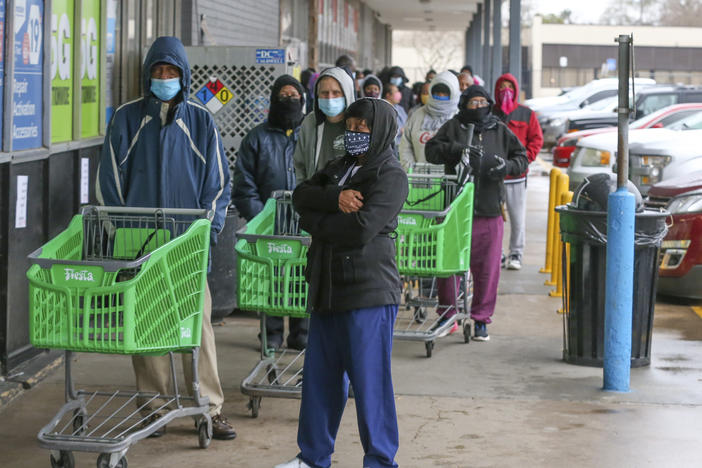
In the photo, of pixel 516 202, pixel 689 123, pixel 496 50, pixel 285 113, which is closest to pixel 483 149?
pixel 285 113

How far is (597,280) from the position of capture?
305 inches

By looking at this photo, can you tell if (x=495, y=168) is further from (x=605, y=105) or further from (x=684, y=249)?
(x=605, y=105)

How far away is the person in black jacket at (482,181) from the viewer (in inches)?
343

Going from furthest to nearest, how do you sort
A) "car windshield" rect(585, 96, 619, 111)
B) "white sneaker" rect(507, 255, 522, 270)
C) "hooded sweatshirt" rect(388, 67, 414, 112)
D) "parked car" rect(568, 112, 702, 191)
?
"car windshield" rect(585, 96, 619, 111)
"hooded sweatshirt" rect(388, 67, 414, 112)
"parked car" rect(568, 112, 702, 191)
"white sneaker" rect(507, 255, 522, 270)

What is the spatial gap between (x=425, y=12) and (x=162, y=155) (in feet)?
136

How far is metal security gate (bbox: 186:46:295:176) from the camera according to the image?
959 cm

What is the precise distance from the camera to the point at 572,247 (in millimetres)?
7898

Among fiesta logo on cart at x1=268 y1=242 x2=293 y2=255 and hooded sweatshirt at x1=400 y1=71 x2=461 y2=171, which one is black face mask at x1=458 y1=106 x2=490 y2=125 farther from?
fiesta logo on cart at x1=268 y1=242 x2=293 y2=255

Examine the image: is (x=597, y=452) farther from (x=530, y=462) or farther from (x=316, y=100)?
(x=316, y=100)

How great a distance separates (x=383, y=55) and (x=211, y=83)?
144 ft

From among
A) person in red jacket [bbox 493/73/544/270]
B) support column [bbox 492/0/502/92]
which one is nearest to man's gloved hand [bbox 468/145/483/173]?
person in red jacket [bbox 493/73/544/270]

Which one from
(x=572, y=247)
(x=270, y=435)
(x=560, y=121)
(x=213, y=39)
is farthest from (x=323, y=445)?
(x=560, y=121)

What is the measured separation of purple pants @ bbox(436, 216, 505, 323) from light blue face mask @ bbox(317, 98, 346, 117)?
2.25m

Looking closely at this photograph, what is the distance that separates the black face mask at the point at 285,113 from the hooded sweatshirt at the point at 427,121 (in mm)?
2690
